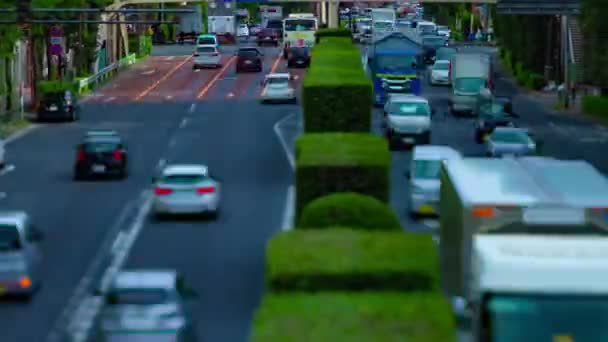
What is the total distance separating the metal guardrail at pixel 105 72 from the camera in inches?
3076

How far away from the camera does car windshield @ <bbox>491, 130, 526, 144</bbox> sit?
157 ft

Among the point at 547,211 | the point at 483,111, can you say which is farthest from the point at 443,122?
the point at 547,211

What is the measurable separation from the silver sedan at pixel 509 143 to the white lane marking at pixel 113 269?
11.6 m

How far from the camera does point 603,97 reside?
66.9 meters

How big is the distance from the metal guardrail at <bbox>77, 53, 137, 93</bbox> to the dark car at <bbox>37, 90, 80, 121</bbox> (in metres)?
13.1

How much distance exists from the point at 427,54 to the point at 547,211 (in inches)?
3116

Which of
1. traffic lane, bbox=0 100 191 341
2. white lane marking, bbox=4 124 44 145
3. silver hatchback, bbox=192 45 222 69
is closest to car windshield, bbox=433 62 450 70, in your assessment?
silver hatchback, bbox=192 45 222 69

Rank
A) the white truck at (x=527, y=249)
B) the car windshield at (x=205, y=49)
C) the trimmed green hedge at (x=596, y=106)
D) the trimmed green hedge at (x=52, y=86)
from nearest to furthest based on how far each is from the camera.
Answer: the white truck at (x=527, y=249)
the trimmed green hedge at (x=596, y=106)
the trimmed green hedge at (x=52, y=86)
the car windshield at (x=205, y=49)

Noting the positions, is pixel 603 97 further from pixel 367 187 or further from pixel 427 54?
pixel 367 187

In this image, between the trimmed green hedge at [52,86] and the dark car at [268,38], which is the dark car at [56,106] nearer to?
the trimmed green hedge at [52,86]

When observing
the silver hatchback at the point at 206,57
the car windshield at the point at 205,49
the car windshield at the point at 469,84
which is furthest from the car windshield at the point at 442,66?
the car windshield at the point at 205,49

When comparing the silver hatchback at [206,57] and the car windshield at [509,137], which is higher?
the car windshield at [509,137]

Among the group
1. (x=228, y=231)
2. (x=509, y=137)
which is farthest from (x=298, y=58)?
(x=228, y=231)

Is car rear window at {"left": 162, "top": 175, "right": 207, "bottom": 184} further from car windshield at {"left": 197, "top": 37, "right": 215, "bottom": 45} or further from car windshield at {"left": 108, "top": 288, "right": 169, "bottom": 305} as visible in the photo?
car windshield at {"left": 197, "top": 37, "right": 215, "bottom": 45}
